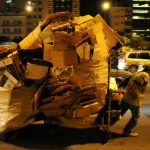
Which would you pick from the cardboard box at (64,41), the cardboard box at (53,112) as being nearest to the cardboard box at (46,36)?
the cardboard box at (64,41)

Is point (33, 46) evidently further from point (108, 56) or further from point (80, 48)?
point (108, 56)

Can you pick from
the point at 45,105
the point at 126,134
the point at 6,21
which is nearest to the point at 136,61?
the point at 126,134

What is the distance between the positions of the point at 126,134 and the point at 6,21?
231 ft

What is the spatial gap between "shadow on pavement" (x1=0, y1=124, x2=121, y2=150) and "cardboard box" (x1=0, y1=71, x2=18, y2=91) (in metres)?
1.10

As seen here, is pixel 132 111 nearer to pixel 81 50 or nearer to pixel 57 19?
pixel 81 50

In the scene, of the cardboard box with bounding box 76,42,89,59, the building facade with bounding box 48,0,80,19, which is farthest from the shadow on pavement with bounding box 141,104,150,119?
the building facade with bounding box 48,0,80,19

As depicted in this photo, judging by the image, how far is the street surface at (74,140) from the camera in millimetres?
4023

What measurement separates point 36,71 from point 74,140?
60.5 inches

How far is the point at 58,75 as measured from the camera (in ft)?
12.6

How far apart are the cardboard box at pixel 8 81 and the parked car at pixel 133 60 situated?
42.8ft

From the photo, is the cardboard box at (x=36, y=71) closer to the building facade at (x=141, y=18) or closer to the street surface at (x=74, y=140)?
the street surface at (x=74, y=140)

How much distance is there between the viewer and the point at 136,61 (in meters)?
16.0

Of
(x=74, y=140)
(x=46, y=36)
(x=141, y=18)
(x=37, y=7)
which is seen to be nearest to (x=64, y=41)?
(x=46, y=36)

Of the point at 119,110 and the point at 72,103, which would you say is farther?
the point at 119,110
